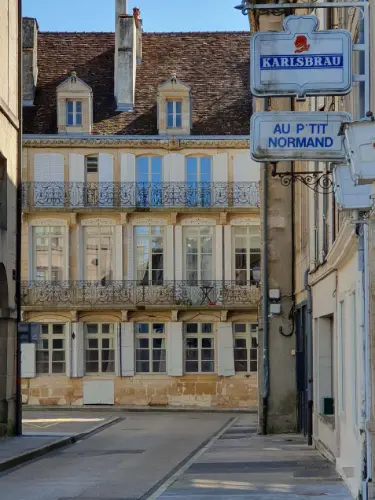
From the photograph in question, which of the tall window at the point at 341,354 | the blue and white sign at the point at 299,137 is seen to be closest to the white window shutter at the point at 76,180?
the tall window at the point at 341,354

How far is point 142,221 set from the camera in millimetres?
44656

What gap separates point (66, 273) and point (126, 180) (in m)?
4.02

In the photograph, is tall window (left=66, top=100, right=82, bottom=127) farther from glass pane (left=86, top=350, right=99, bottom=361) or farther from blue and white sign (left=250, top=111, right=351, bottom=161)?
blue and white sign (left=250, top=111, right=351, bottom=161)

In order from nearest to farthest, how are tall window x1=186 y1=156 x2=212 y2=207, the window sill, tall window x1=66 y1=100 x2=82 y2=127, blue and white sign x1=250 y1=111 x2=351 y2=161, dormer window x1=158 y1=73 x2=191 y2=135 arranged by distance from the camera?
blue and white sign x1=250 y1=111 x2=351 y2=161, the window sill, tall window x1=186 y1=156 x2=212 y2=207, dormer window x1=158 y1=73 x2=191 y2=135, tall window x1=66 y1=100 x2=82 y2=127

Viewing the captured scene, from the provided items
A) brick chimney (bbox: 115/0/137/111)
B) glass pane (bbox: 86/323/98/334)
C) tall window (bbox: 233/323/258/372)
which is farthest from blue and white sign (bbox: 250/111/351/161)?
brick chimney (bbox: 115/0/137/111)

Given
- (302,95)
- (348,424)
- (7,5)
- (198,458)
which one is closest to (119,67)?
(7,5)

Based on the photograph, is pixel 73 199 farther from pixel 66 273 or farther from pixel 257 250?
pixel 257 250

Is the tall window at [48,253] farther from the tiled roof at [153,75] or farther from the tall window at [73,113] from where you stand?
the tall window at [73,113]

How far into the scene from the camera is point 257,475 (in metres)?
17.2

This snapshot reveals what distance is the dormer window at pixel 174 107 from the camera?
4497 centimetres

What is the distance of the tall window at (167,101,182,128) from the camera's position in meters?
45.2

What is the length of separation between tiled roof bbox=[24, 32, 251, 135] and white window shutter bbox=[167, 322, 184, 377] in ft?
23.8

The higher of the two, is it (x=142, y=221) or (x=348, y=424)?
(x=142, y=221)

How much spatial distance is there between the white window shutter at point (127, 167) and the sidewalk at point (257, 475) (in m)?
21.0
